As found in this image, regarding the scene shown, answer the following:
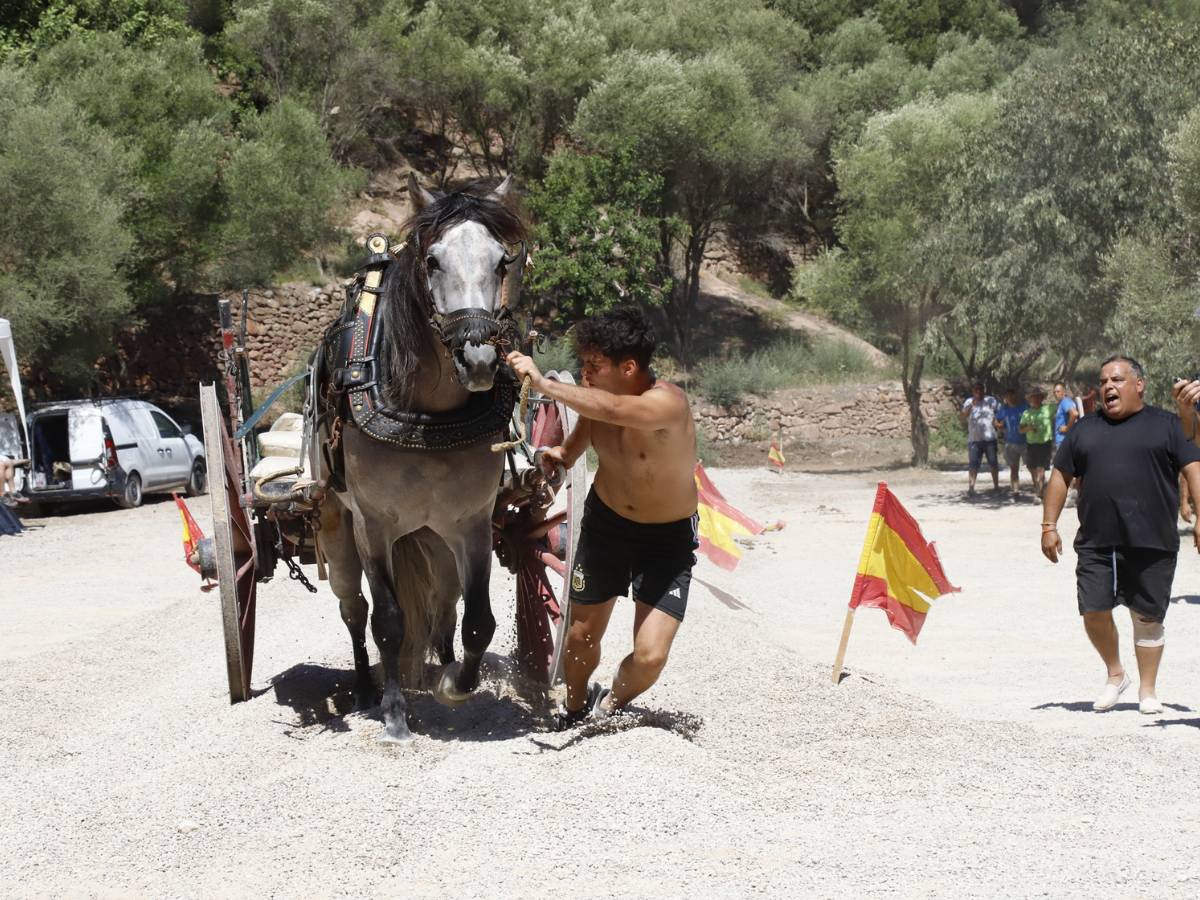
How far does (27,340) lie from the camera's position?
877 inches

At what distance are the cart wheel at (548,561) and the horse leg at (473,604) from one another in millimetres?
523

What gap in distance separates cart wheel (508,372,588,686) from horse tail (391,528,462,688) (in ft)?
1.76

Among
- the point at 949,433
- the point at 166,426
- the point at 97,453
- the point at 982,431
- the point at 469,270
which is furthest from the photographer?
the point at 949,433

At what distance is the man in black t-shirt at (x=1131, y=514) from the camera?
23.4 ft

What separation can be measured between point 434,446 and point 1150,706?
12.4ft

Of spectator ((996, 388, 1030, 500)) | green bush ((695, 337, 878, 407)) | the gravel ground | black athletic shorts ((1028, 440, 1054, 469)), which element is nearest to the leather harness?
the gravel ground

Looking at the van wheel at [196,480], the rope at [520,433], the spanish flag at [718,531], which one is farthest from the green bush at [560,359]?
the rope at [520,433]

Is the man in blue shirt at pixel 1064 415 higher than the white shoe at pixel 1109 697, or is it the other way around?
the white shoe at pixel 1109 697

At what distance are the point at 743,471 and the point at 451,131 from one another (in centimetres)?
1754

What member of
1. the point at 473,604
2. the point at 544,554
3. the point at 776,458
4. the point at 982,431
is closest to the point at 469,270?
the point at 473,604

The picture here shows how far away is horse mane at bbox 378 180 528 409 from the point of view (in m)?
5.79

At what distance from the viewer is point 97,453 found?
68.4 feet

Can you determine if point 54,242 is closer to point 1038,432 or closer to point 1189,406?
point 1038,432

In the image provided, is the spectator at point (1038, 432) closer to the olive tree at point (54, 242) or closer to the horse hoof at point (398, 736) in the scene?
the olive tree at point (54, 242)
